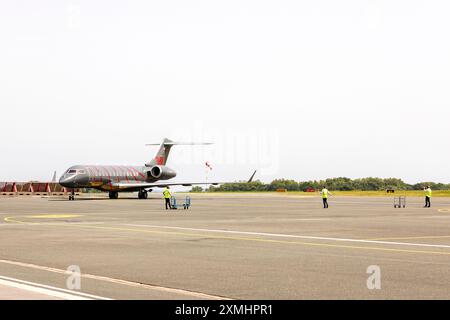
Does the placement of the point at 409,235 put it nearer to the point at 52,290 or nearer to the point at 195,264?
Answer: the point at 195,264

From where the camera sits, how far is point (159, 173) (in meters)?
88.8

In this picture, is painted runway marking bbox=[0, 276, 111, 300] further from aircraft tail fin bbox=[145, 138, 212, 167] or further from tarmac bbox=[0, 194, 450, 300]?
aircraft tail fin bbox=[145, 138, 212, 167]

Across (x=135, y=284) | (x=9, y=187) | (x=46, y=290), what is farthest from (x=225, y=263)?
(x=9, y=187)

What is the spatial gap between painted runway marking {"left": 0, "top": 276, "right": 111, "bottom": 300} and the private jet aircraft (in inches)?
2535

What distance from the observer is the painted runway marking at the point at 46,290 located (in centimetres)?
1162

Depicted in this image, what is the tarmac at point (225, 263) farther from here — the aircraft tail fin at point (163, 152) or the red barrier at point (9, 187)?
the red barrier at point (9, 187)

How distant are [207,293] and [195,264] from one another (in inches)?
170

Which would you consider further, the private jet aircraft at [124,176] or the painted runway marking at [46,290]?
the private jet aircraft at [124,176]

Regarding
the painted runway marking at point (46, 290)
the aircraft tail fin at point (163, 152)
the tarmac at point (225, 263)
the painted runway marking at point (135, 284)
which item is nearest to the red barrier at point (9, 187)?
the aircraft tail fin at point (163, 152)

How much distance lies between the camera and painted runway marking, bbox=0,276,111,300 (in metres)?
11.6

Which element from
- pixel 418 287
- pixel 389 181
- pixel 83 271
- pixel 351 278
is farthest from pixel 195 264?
pixel 389 181

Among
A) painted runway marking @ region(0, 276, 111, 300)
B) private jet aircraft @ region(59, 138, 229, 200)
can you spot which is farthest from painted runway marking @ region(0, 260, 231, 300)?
private jet aircraft @ region(59, 138, 229, 200)

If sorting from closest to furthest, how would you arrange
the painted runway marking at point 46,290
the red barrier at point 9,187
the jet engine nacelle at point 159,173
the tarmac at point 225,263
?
the painted runway marking at point 46,290 → the tarmac at point 225,263 → the jet engine nacelle at point 159,173 → the red barrier at point 9,187
